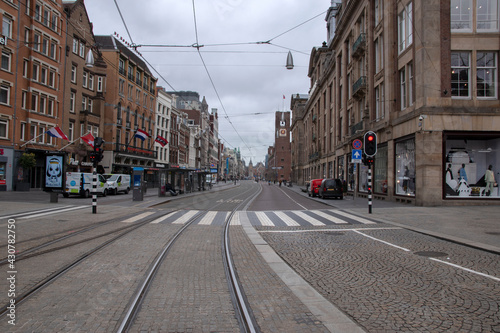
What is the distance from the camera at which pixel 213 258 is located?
7.15 meters

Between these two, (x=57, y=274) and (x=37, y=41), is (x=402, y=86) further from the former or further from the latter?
(x=37, y=41)

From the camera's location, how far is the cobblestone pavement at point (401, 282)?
3.96m

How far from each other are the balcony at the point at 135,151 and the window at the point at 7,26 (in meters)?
18.2

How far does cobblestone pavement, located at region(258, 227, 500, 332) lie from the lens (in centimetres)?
396

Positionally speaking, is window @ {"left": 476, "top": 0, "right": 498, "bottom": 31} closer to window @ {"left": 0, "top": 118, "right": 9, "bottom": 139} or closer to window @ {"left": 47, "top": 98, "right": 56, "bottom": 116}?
window @ {"left": 0, "top": 118, "right": 9, "bottom": 139}

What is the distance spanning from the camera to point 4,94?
1083 inches

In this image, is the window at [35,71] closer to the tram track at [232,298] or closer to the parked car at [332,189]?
the parked car at [332,189]

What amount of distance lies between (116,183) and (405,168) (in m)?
25.1

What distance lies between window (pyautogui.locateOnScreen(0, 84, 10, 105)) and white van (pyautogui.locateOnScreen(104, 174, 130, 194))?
9984mm

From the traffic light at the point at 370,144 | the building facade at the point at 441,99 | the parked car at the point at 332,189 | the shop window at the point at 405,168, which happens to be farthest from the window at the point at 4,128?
the shop window at the point at 405,168

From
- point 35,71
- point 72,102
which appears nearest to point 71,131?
point 72,102

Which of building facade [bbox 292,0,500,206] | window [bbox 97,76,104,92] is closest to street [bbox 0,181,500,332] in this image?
building facade [bbox 292,0,500,206]

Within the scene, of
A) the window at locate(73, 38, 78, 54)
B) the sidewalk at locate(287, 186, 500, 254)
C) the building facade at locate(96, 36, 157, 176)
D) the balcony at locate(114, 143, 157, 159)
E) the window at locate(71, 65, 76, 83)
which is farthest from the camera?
the balcony at locate(114, 143, 157, 159)

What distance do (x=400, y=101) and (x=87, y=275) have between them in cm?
2314
